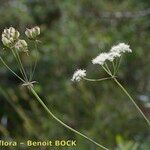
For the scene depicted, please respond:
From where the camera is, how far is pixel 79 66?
20.0ft

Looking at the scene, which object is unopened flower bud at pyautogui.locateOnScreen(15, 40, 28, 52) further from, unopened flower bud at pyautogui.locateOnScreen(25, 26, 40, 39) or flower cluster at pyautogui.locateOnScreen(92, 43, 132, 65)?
flower cluster at pyautogui.locateOnScreen(92, 43, 132, 65)

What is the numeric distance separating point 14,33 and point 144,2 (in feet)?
11.7

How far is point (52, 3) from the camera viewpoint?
6066 mm

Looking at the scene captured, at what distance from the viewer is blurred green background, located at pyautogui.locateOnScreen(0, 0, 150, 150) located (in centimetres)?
509

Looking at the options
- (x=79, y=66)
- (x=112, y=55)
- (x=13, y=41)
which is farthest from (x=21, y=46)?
(x=79, y=66)

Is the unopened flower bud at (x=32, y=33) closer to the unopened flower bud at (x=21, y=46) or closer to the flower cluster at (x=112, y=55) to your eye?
the unopened flower bud at (x=21, y=46)

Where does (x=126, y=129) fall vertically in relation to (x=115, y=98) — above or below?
below

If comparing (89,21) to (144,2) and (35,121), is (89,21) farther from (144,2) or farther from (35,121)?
(35,121)

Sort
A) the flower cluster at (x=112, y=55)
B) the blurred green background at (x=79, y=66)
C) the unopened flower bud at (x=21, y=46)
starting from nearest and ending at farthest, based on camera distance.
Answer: the unopened flower bud at (x=21, y=46) < the flower cluster at (x=112, y=55) < the blurred green background at (x=79, y=66)

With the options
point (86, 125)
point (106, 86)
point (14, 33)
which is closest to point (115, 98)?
point (106, 86)

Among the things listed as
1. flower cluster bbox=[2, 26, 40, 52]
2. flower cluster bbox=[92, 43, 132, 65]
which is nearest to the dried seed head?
flower cluster bbox=[2, 26, 40, 52]

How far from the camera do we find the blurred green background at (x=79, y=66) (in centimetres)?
509

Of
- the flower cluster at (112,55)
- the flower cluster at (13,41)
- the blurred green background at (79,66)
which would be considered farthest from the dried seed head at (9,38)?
the blurred green background at (79,66)

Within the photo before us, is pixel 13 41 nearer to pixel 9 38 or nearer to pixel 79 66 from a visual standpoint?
pixel 9 38
